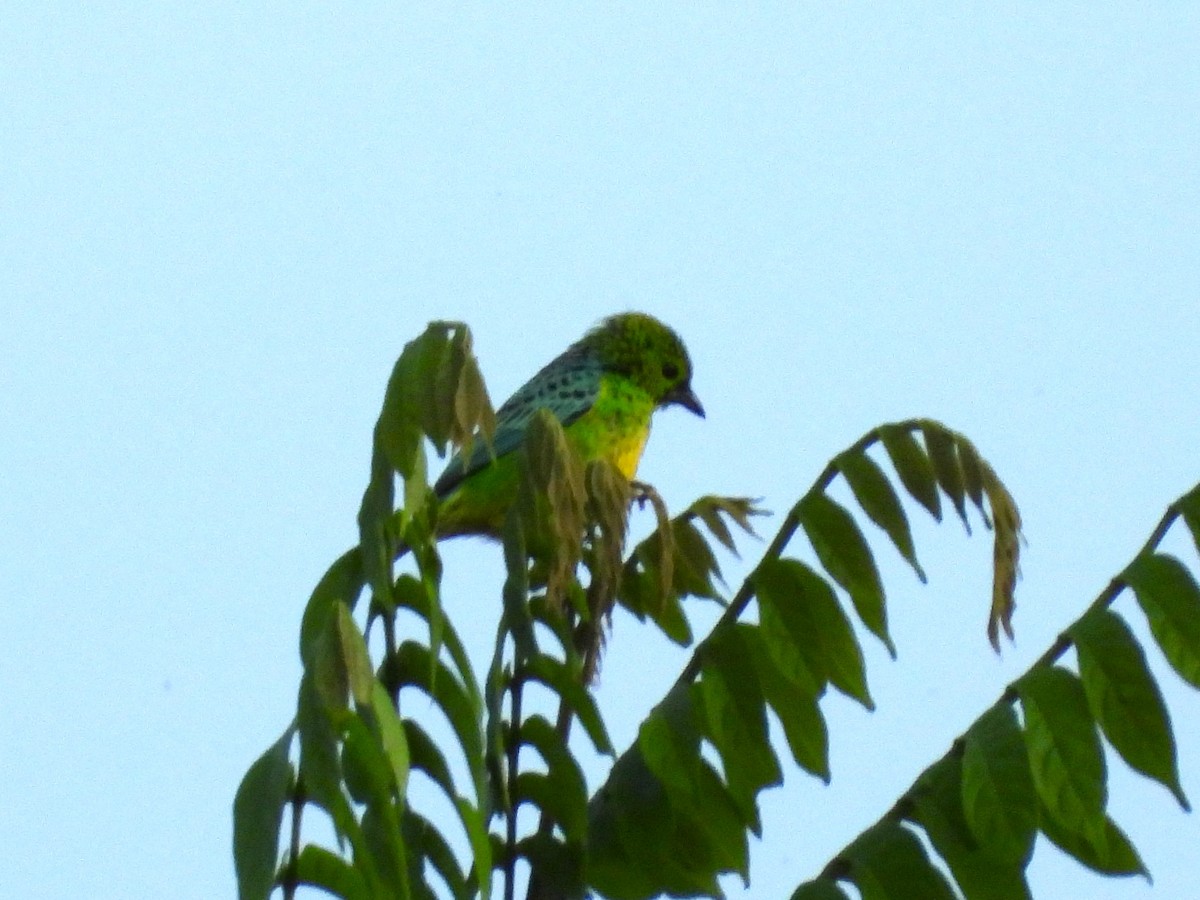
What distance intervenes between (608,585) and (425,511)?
395mm

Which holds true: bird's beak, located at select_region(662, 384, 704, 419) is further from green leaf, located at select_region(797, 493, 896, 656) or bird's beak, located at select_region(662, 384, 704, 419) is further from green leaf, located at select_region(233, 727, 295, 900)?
green leaf, located at select_region(233, 727, 295, 900)

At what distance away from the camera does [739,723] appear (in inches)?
148

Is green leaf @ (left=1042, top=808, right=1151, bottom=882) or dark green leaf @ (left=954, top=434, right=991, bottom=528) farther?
dark green leaf @ (left=954, top=434, right=991, bottom=528)

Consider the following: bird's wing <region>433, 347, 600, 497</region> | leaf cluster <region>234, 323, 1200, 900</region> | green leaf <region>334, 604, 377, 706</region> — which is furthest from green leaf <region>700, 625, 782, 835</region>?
bird's wing <region>433, 347, 600, 497</region>

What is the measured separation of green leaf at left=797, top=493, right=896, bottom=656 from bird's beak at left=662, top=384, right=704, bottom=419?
16.5ft

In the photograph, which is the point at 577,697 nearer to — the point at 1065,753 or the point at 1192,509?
the point at 1065,753

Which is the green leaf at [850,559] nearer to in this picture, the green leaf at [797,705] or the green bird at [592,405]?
the green leaf at [797,705]

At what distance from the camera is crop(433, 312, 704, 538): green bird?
7.47 metres

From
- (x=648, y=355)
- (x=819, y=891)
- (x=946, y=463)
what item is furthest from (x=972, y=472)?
(x=648, y=355)

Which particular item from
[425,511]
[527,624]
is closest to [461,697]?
→ [527,624]

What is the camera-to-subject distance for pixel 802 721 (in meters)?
3.76

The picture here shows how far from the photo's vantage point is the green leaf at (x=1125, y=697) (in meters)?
3.35

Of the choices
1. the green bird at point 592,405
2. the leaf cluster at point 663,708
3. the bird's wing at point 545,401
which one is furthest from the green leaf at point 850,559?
the bird's wing at point 545,401

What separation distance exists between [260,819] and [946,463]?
156 centimetres
